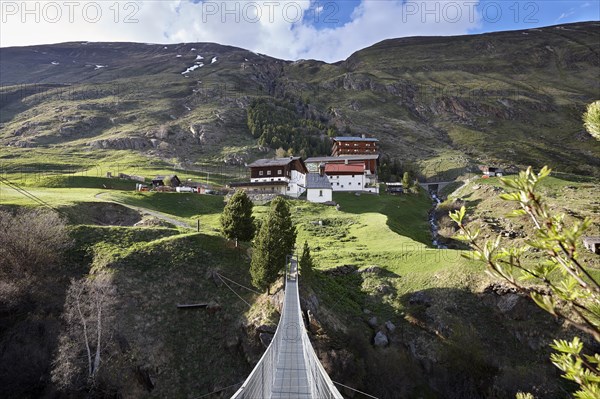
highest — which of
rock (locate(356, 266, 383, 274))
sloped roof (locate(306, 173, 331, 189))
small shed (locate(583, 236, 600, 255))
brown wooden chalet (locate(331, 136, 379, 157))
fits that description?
brown wooden chalet (locate(331, 136, 379, 157))

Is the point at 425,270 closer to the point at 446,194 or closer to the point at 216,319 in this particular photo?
the point at 216,319

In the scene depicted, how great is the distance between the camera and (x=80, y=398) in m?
23.3

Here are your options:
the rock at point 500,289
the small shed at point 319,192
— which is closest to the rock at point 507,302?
the rock at point 500,289

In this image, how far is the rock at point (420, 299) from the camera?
1356 inches

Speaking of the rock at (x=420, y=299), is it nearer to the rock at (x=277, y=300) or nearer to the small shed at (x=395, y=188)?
the rock at (x=277, y=300)

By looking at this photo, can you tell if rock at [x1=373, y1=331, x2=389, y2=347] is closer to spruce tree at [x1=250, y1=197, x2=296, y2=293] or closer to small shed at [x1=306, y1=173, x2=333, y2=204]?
spruce tree at [x1=250, y1=197, x2=296, y2=293]

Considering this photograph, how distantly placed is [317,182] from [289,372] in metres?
63.1

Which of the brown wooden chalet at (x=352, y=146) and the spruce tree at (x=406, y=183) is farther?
the brown wooden chalet at (x=352, y=146)

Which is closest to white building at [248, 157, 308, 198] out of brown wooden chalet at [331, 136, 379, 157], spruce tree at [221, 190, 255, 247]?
brown wooden chalet at [331, 136, 379, 157]

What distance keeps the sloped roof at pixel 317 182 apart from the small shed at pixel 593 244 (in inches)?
1883

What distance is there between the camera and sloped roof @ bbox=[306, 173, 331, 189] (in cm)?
7962

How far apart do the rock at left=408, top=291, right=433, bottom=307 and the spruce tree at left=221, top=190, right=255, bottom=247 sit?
18627mm

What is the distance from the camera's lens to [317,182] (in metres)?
80.9

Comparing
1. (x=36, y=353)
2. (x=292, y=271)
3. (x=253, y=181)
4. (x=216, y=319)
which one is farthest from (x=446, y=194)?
(x=36, y=353)
